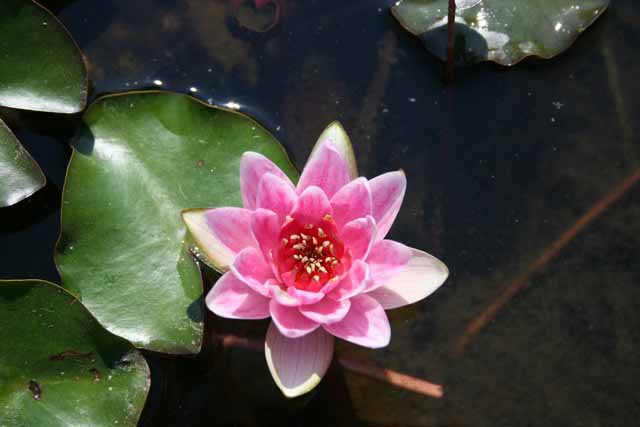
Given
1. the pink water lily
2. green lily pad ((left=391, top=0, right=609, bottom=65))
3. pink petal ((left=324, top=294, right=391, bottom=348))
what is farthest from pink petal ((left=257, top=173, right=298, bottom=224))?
green lily pad ((left=391, top=0, right=609, bottom=65))

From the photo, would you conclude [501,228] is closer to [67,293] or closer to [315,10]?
[315,10]

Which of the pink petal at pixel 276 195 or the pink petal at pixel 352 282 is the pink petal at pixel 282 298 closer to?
the pink petal at pixel 352 282

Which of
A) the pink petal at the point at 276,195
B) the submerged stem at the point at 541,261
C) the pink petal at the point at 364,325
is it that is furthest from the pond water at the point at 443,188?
the pink petal at the point at 276,195

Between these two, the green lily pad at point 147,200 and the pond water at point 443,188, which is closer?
the green lily pad at point 147,200

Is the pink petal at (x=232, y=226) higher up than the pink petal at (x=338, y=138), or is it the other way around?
the pink petal at (x=338, y=138)

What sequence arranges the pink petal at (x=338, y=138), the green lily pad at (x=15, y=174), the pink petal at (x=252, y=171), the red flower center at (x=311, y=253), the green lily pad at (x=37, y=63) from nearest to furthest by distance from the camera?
the pink petal at (x=252, y=171) < the red flower center at (x=311, y=253) < the pink petal at (x=338, y=138) < the green lily pad at (x=15, y=174) < the green lily pad at (x=37, y=63)

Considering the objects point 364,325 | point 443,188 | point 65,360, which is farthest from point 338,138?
point 65,360
